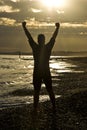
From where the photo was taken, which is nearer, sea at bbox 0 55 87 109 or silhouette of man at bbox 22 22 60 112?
silhouette of man at bbox 22 22 60 112

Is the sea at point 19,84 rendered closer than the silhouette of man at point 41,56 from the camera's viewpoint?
No

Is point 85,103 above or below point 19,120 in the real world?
below

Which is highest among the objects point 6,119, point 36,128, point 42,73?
point 42,73

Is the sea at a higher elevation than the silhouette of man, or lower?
lower

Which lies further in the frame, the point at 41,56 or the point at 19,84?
the point at 19,84

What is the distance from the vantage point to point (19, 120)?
497 inches

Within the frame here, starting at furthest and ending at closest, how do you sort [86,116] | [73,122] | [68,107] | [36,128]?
[68,107] → [86,116] → [73,122] → [36,128]

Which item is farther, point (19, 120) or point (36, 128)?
point (19, 120)

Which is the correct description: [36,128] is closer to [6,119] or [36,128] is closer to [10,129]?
[10,129]

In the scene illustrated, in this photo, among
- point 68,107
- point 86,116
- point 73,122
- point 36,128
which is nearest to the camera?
point 36,128

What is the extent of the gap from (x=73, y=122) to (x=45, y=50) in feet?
7.92

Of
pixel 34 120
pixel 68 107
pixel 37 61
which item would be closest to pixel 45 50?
pixel 37 61

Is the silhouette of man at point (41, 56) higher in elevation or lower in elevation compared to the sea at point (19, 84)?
higher

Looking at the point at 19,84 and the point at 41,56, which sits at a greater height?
the point at 41,56
